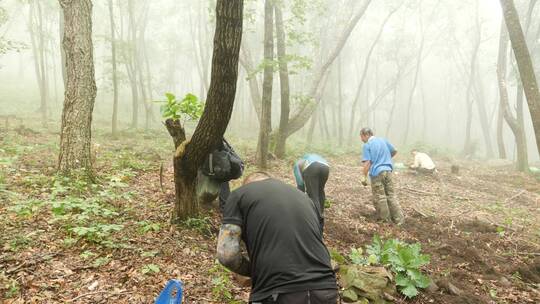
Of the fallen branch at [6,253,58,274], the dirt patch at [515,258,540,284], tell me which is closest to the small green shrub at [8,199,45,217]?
the fallen branch at [6,253,58,274]

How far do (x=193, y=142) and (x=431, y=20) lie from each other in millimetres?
31303

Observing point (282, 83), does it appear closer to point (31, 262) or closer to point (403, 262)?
point (403, 262)

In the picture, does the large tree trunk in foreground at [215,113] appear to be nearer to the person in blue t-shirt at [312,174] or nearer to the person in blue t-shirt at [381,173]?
the person in blue t-shirt at [312,174]

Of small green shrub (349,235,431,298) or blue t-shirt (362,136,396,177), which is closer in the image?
small green shrub (349,235,431,298)

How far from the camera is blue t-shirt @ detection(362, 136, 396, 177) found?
25.5 feet

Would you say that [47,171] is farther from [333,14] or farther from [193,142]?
[333,14]

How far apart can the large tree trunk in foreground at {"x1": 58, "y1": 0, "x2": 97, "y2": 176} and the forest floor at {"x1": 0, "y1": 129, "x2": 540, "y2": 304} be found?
487 mm

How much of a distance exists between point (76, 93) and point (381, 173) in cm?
622

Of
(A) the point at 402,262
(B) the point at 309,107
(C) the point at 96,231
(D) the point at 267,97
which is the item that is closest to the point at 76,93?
(C) the point at 96,231

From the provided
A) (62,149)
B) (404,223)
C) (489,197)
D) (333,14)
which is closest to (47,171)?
(62,149)

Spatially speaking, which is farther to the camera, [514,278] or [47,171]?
[47,171]

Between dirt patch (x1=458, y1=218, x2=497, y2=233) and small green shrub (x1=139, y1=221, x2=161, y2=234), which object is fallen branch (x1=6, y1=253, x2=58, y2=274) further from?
dirt patch (x1=458, y1=218, x2=497, y2=233)

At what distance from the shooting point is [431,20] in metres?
30.5

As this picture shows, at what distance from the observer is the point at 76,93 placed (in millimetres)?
6688
